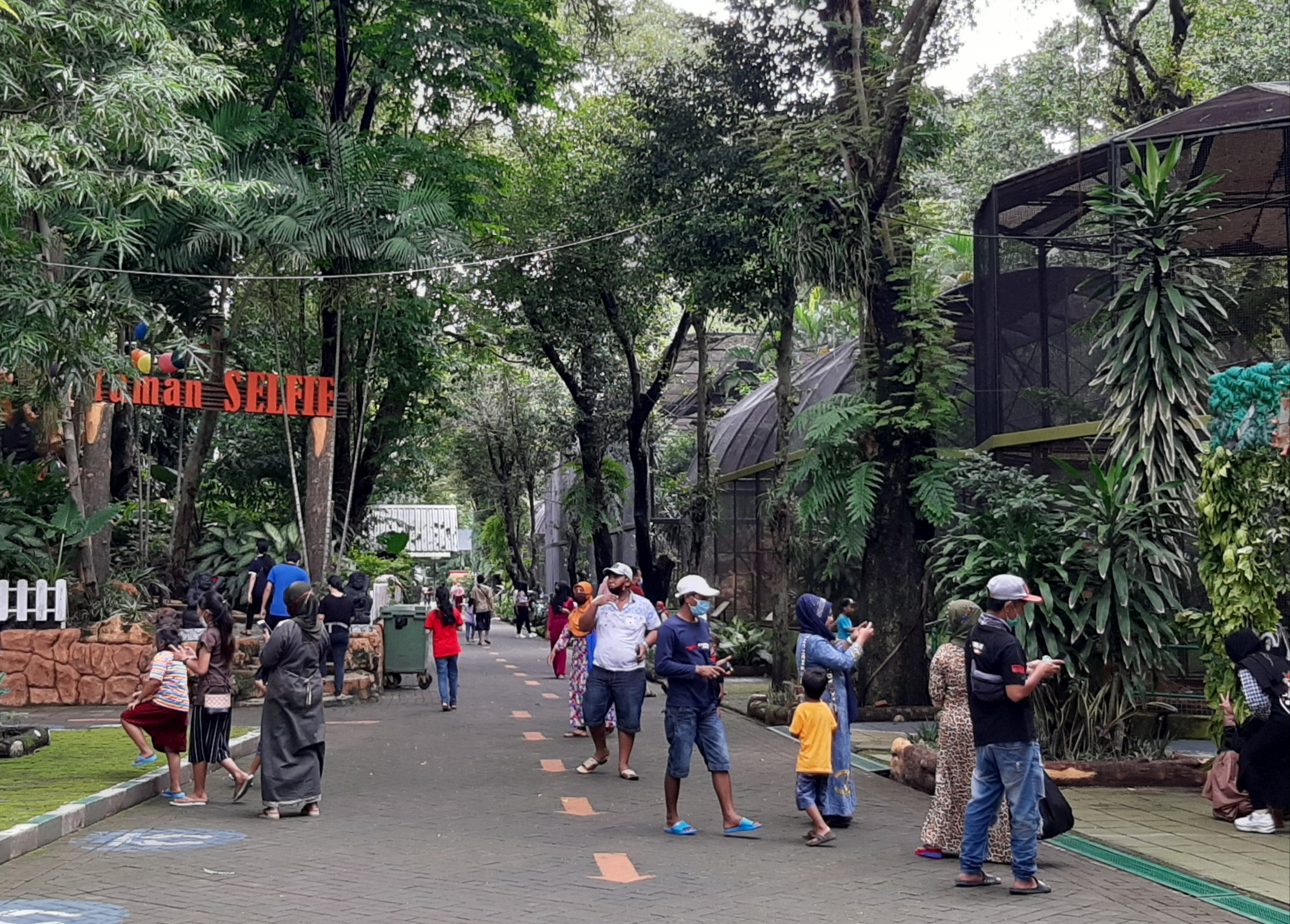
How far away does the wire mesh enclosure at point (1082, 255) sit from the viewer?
16.0 metres

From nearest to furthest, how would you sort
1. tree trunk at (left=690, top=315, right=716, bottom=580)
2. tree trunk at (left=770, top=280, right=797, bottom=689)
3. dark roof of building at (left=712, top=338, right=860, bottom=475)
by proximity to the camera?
tree trunk at (left=770, top=280, right=797, bottom=689)
tree trunk at (left=690, top=315, right=716, bottom=580)
dark roof of building at (left=712, top=338, right=860, bottom=475)

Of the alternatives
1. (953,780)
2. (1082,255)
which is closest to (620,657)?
(953,780)

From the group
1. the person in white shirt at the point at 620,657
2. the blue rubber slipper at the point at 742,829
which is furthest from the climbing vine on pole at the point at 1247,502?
the person in white shirt at the point at 620,657

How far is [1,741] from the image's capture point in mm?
13094

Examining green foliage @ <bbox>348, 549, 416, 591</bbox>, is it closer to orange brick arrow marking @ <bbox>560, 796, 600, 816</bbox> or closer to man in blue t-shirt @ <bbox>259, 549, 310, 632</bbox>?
man in blue t-shirt @ <bbox>259, 549, 310, 632</bbox>

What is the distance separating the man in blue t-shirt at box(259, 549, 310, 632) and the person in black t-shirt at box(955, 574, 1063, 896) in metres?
12.1

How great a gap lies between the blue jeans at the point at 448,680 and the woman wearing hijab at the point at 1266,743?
11408mm

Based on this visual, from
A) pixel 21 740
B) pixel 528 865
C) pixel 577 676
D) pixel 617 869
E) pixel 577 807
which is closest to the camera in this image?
pixel 617 869

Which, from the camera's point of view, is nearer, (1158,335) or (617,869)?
(617,869)

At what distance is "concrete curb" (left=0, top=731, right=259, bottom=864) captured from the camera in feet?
27.8

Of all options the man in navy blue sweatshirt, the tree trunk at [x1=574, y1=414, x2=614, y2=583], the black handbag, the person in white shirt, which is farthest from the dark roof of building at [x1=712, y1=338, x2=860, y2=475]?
the black handbag

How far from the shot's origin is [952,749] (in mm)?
8398

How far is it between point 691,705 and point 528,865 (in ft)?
5.54

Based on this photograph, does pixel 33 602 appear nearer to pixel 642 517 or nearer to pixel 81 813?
pixel 81 813
